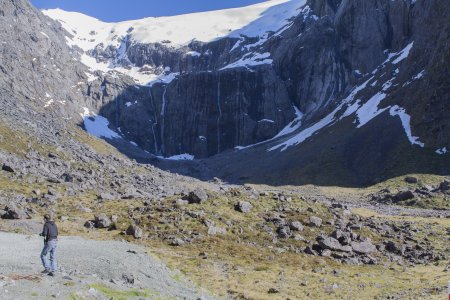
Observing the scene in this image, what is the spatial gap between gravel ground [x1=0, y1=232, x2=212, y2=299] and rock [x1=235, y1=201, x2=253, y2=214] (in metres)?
14.0

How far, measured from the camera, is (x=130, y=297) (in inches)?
925

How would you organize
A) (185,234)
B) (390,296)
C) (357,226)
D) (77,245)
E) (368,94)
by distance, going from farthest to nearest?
(368,94) → (357,226) → (185,234) → (77,245) → (390,296)

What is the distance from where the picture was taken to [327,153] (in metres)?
133

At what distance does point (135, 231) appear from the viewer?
42.2 metres

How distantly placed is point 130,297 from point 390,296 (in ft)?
58.0

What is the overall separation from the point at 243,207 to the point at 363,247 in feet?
41.0

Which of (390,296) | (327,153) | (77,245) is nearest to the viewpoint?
(390,296)

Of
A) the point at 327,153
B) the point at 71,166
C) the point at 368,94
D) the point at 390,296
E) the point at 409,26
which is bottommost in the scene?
the point at 390,296

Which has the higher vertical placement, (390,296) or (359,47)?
(359,47)

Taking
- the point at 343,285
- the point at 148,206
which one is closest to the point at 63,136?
the point at 148,206

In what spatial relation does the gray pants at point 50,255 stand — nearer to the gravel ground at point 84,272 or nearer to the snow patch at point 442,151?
the gravel ground at point 84,272

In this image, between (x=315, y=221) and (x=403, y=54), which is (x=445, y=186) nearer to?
(x=315, y=221)

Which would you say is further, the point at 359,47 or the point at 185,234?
the point at 359,47

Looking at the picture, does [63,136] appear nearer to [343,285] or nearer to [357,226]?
[357,226]
